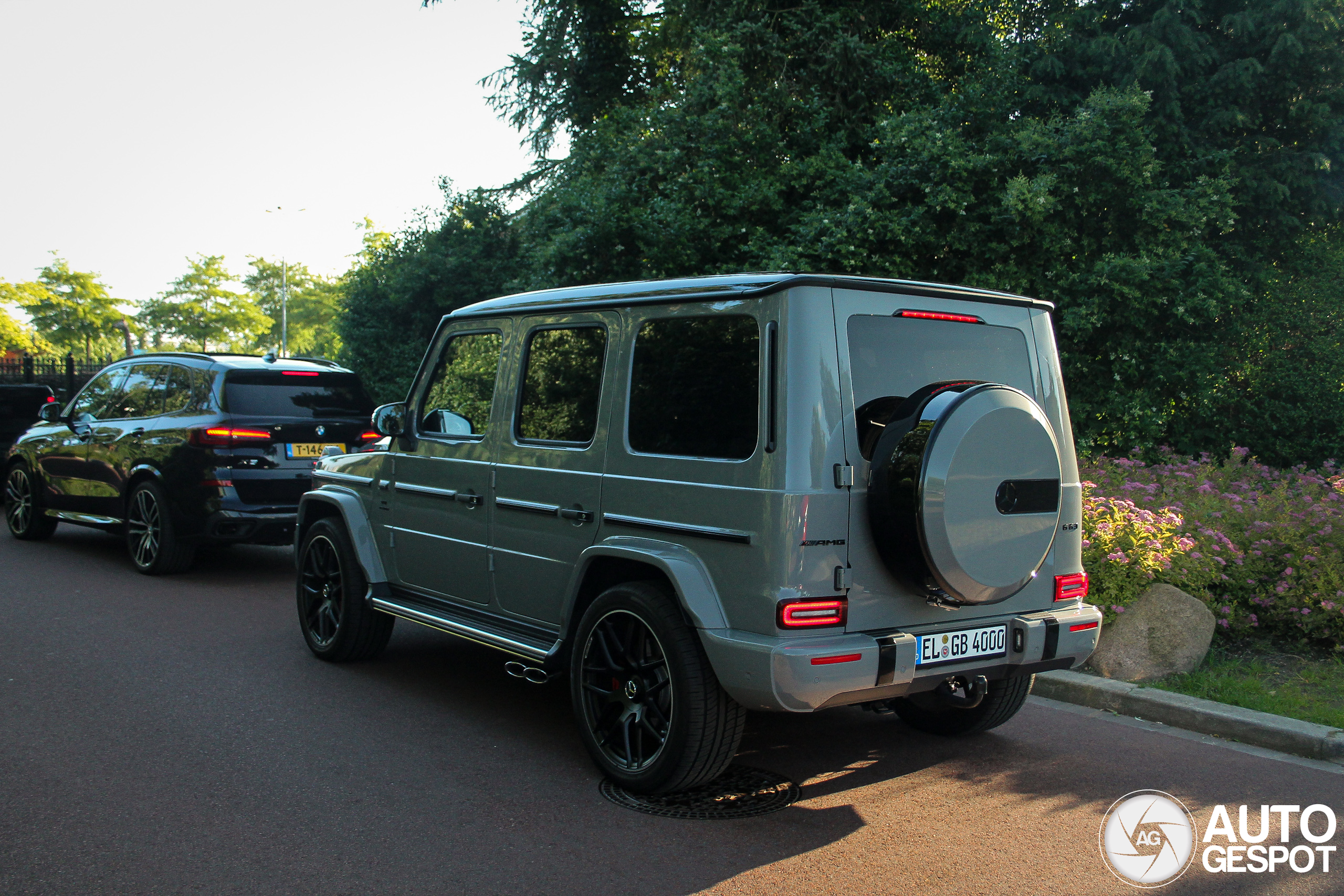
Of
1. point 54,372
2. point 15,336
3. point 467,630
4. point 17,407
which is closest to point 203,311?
point 15,336

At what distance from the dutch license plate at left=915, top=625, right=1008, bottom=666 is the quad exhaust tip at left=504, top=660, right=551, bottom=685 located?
168 centimetres

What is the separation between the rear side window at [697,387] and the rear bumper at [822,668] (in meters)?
0.72

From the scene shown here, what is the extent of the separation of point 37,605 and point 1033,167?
1122 cm

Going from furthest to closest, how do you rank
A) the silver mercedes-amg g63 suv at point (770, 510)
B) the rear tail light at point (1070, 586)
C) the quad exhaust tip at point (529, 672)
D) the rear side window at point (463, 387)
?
the rear side window at point (463, 387) < the quad exhaust tip at point (529, 672) < the rear tail light at point (1070, 586) < the silver mercedes-amg g63 suv at point (770, 510)

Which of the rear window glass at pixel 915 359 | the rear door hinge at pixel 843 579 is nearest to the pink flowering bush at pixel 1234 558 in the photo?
the rear window glass at pixel 915 359

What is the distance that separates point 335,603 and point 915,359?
12.8 ft

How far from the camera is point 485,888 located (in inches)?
135

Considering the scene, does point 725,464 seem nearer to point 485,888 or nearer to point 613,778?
point 613,778

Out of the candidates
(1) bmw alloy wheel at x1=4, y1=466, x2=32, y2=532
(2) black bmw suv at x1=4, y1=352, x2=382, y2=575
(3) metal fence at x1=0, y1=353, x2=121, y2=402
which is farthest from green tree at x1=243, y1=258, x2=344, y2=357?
(2) black bmw suv at x1=4, y1=352, x2=382, y2=575

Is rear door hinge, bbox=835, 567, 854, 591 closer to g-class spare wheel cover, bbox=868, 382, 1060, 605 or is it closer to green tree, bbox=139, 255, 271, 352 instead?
g-class spare wheel cover, bbox=868, 382, 1060, 605

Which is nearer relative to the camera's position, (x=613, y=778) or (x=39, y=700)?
(x=613, y=778)

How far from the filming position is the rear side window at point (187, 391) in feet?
29.8

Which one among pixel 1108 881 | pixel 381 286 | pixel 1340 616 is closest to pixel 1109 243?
pixel 1340 616

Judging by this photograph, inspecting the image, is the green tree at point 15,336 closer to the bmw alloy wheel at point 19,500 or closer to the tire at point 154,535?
the bmw alloy wheel at point 19,500
